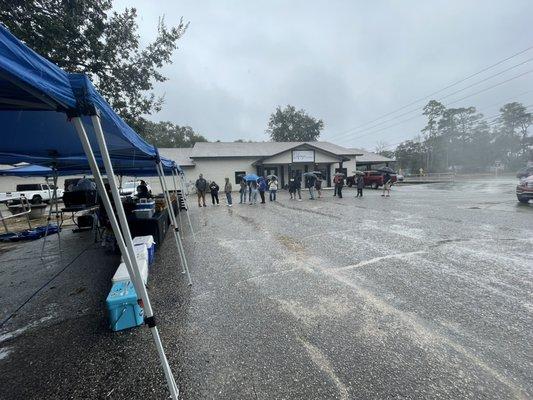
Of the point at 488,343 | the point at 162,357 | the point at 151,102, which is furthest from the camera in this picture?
the point at 151,102

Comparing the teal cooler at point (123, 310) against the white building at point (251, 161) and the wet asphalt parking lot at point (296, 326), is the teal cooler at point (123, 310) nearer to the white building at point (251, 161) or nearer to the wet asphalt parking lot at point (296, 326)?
the wet asphalt parking lot at point (296, 326)

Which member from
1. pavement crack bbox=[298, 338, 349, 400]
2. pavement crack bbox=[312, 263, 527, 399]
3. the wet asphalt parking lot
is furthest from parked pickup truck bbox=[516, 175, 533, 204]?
pavement crack bbox=[298, 338, 349, 400]

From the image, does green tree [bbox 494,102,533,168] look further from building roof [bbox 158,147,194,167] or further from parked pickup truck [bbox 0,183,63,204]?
parked pickup truck [bbox 0,183,63,204]

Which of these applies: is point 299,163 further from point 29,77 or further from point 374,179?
point 29,77

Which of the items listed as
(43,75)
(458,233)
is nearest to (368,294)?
(43,75)

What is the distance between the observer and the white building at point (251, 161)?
2741cm

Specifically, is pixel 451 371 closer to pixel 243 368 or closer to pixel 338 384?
pixel 338 384

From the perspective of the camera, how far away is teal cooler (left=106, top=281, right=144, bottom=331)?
3.10 meters

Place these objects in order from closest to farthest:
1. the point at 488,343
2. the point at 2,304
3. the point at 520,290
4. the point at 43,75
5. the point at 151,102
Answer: the point at 43,75 → the point at 488,343 → the point at 520,290 → the point at 2,304 → the point at 151,102

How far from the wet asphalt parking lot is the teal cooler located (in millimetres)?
136

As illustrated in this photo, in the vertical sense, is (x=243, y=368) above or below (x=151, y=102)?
below

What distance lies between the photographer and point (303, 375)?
7.69ft

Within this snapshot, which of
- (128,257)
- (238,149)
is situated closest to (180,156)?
(238,149)

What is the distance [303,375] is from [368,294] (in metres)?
1.90
